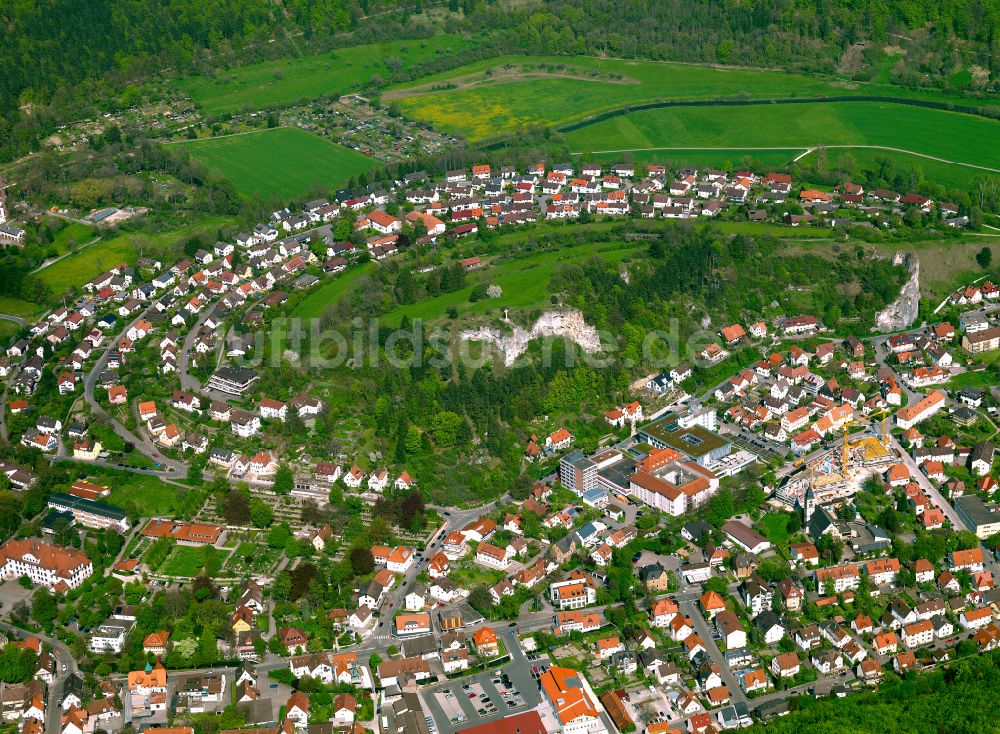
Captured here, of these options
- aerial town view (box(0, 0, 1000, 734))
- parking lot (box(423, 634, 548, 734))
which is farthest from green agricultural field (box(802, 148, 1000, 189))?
parking lot (box(423, 634, 548, 734))

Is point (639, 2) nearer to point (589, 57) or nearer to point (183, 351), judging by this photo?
point (589, 57)

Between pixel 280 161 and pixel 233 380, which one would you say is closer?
pixel 233 380

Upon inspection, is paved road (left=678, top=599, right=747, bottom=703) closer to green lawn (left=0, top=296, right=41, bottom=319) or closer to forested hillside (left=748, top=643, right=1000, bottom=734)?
forested hillside (left=748, top=643, right=1000, bottom=734)

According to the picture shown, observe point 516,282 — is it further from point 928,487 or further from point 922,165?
point 922,165

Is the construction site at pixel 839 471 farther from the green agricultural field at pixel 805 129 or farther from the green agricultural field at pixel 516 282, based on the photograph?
the green agricultural field at pixel 805 129

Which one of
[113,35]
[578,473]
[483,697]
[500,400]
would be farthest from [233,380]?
[113,35]

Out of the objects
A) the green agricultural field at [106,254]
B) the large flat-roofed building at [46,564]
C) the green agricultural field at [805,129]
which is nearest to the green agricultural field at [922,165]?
the green agricultural field at [805,129]
